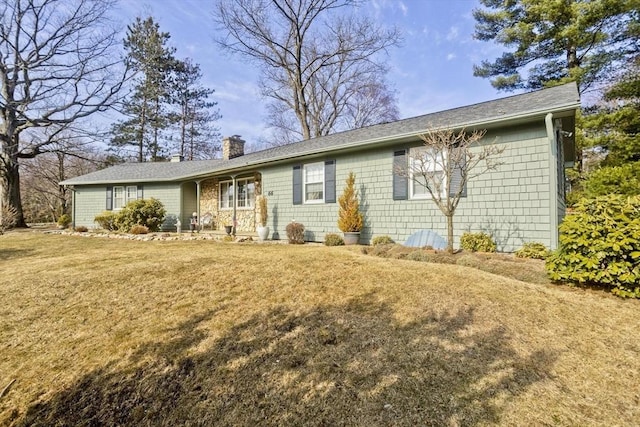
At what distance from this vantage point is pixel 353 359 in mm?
2658

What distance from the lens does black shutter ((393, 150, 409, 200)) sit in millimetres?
7957

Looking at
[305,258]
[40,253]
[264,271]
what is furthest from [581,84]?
[40,253]

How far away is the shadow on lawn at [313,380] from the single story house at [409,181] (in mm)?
4379

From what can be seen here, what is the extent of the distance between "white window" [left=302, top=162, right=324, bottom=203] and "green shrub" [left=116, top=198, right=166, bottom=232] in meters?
7.46

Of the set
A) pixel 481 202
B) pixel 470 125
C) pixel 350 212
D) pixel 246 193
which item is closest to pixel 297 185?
pixel 350 212

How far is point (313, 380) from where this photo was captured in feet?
7.94

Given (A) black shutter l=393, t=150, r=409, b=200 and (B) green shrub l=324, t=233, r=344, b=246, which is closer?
(A) black shutter l=393, t=150, r=409, b=200

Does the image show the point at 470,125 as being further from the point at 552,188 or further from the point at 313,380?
the point at 313,380

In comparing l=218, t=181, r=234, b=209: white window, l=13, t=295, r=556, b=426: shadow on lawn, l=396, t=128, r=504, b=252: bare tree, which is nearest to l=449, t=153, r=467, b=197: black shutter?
l=396, t=128, r=504, b=252: bare tree

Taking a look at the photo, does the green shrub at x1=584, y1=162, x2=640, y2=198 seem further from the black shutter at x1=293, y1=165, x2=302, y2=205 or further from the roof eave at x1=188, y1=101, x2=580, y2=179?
the black shutter at x1=293, y1=165, x2=302, y2=205

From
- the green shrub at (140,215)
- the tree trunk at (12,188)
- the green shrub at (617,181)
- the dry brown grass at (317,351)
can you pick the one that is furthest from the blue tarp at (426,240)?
the tree trunk at (12,188)

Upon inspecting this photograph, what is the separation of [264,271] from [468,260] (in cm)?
351

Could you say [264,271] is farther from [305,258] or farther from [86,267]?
[86,267]

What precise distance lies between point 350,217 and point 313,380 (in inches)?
243
